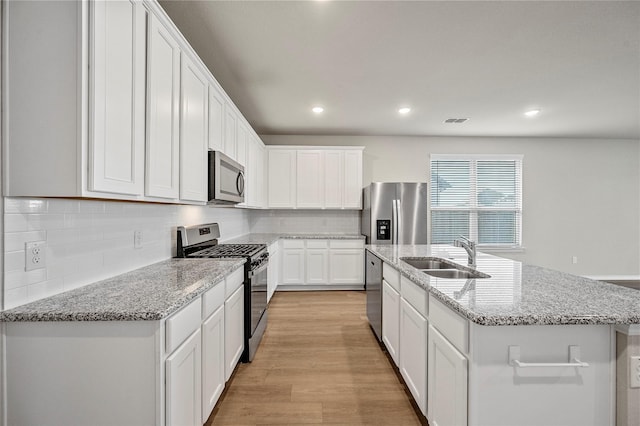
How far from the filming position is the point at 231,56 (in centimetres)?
282

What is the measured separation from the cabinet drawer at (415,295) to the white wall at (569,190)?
3.72 m

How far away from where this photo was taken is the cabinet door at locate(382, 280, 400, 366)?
7.81 feet

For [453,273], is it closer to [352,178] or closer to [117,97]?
[117,97]

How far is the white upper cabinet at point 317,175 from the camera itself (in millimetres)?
5273

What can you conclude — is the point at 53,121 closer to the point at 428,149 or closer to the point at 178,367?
the point at 178,367

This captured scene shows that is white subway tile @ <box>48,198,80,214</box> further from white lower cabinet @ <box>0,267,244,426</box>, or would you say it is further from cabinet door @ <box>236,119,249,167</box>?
cabinet door @ <box>236,119,249,167</box>

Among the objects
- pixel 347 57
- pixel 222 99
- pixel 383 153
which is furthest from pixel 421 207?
pixel 222 99

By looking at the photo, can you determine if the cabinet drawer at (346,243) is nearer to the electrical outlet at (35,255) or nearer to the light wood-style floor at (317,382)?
the light wood-style floor at (317,382)

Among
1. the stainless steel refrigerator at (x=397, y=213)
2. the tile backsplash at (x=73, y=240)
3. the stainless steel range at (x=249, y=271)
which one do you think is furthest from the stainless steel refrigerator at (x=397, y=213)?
the tile backsplash at (x=73, y=240)

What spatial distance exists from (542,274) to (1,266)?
8.92 feet

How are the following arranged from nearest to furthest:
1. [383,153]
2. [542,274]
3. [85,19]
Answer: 1. [85,19]
2. [542,274]
3. [383,153]

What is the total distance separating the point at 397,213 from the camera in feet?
16.1

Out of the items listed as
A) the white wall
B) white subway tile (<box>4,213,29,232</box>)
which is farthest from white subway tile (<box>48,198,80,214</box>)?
the white wall

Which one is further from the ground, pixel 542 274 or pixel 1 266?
pixel 1 266
